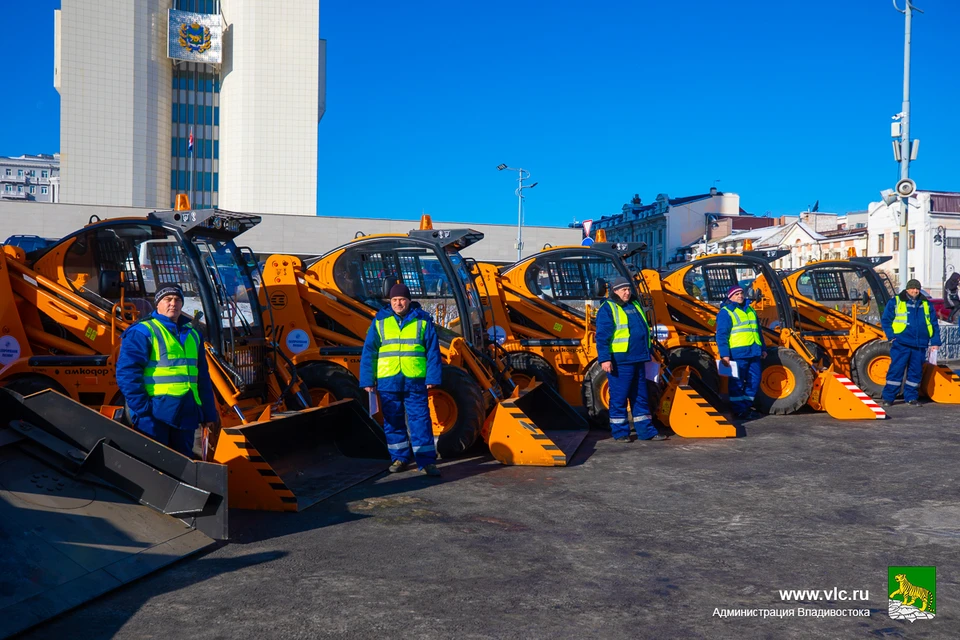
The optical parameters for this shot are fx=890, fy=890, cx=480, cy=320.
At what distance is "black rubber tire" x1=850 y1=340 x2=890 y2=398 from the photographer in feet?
44.7

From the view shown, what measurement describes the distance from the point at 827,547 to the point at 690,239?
69.9 m

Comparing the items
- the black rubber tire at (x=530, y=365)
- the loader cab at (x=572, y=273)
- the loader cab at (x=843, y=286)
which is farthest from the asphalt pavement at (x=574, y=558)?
the loader cab at (x=843, y=286)


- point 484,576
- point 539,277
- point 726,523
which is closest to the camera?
point 484,576

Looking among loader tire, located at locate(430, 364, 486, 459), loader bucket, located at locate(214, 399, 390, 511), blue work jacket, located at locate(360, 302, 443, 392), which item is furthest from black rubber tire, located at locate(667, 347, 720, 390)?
loader bucket, located at locate(214, 399, 390, 511)

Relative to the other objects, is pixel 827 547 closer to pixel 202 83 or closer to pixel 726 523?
pixel 726 523

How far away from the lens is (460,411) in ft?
28.1

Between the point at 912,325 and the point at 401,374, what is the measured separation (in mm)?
8200

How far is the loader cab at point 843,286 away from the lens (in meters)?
14.6

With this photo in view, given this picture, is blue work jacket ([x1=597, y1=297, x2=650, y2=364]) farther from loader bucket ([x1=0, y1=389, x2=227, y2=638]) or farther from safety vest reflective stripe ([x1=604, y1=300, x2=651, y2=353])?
loader bucket ([x1=0, y1=389, x2=227, y2=638])

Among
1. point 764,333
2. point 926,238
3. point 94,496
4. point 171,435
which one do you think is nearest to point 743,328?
point 764,333

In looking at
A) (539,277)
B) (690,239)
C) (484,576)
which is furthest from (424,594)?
(690,239)

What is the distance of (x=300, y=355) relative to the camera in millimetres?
9664

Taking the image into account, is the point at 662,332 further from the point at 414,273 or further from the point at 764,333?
the point at 414,273

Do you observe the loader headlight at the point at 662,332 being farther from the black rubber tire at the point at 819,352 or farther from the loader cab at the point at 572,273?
the black rubber tire at the point at 819,352
